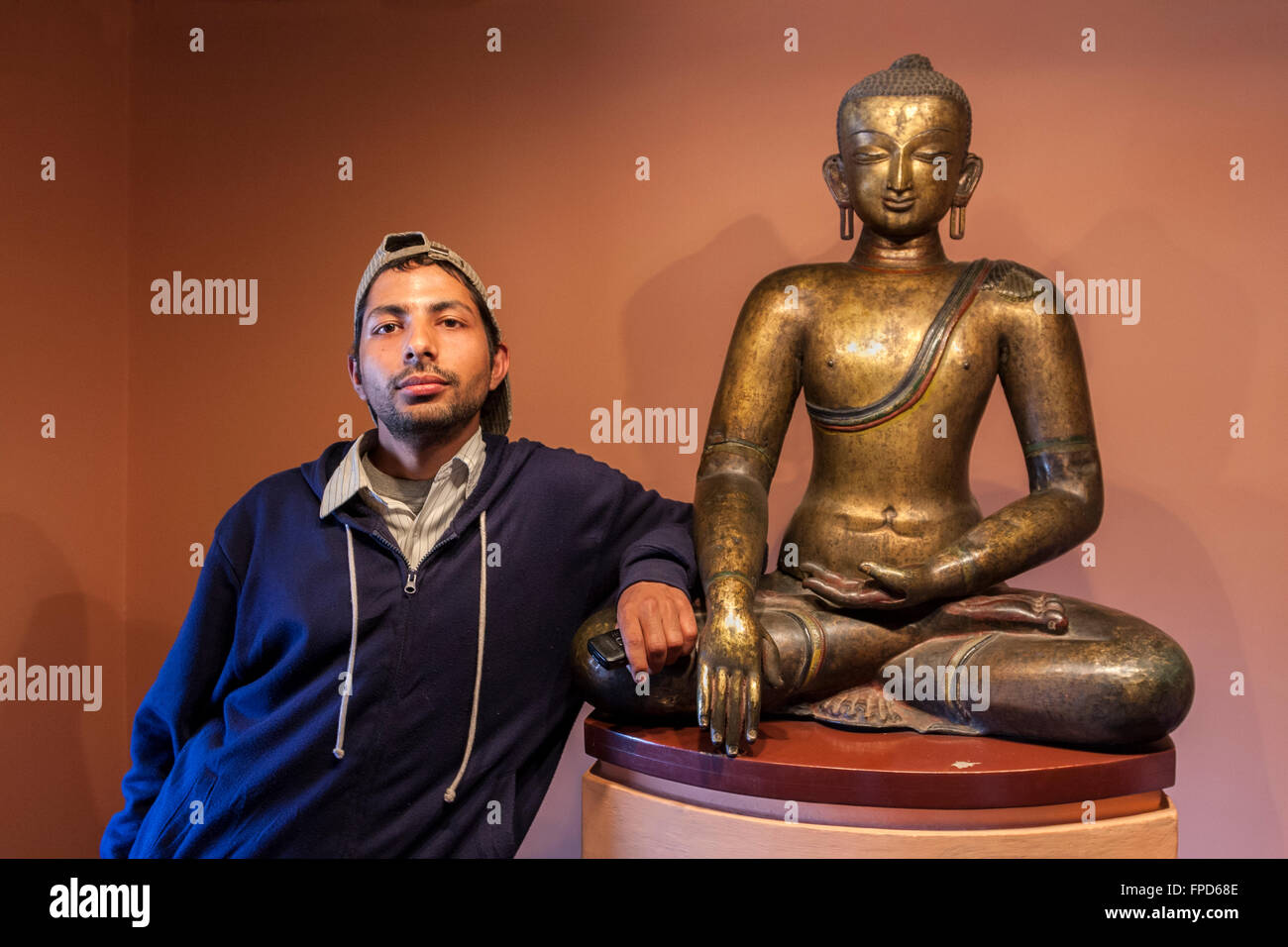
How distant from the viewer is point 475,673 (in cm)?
218

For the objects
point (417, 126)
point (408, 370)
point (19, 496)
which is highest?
point (417, 126)

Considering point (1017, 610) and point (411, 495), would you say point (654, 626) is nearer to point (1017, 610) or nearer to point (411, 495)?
point (411, 495)

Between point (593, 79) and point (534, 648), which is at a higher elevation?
point (593, 79)

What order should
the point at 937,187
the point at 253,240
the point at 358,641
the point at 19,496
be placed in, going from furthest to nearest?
1. the point at 253,240
2. the point at 19,496
3. the point at 937,187
4. the point at 358,641

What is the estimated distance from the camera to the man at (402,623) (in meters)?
2.11

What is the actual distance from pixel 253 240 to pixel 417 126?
54 cm

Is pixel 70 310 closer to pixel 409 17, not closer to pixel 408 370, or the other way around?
pixel 409 17

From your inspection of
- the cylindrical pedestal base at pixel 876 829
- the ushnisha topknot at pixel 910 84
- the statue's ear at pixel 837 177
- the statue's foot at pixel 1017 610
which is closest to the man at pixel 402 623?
the cylindrical pedestal base at pixel 876 829

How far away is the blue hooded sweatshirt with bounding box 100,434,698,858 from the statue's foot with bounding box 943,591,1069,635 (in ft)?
1.65

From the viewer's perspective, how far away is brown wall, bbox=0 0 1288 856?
121 inches

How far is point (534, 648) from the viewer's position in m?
2.25

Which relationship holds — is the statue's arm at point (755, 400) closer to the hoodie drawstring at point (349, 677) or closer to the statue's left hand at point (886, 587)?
the statue's left hand at point (886, 587)

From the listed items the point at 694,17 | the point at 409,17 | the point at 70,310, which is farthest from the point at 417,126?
the point at 70,310

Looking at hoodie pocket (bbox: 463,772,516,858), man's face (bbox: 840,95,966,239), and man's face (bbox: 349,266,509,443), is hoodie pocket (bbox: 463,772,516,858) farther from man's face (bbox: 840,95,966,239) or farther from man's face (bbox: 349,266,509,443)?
man's face (bbox: 840,95,966,239)
